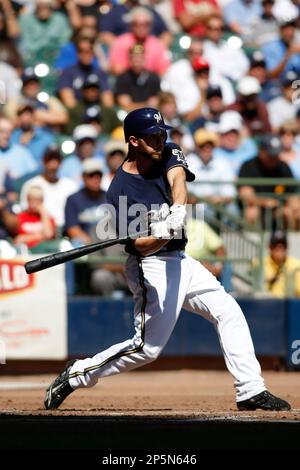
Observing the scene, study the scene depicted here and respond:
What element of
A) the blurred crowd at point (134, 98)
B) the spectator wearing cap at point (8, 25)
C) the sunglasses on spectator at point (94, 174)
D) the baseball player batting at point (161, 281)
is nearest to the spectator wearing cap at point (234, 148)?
the blurred crowd at point (134, 98)

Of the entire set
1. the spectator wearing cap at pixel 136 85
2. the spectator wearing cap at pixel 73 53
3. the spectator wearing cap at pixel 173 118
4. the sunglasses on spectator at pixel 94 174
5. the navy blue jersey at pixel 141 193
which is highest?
the spectator wearing cap at pixel 73 53

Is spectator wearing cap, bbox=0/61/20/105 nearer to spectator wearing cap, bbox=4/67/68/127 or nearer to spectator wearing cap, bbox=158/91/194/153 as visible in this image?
spectator wearing cap, bbox=4/67/68/127

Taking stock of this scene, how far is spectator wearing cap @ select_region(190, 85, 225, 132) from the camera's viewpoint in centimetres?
1277

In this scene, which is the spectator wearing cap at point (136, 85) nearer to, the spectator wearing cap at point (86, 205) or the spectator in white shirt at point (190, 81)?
the spectator in white shirt at point (190, 81)

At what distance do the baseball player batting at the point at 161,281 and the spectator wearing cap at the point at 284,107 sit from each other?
665 centimetres

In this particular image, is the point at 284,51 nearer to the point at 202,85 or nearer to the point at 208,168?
the point at 202,85

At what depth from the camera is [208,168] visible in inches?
472

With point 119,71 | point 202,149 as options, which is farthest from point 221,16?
point 202,149

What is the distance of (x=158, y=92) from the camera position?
13.1m

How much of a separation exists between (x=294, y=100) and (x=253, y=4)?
2.10 meters

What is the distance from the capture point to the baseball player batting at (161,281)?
6742 millimetres

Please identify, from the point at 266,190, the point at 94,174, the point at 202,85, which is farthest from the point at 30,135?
the point at 266,190

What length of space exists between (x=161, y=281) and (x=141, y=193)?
59 cm

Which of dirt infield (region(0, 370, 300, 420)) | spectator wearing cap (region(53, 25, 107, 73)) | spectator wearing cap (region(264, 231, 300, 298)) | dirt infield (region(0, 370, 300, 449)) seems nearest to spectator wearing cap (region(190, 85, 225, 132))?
spectator wearing cap (region(53, 25, 107, 73))
